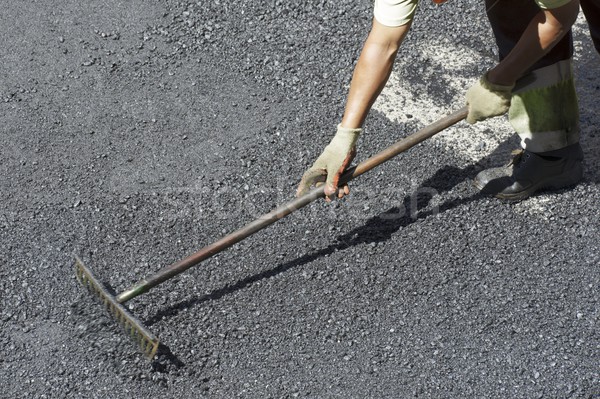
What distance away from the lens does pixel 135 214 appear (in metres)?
3.76

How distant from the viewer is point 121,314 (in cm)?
321

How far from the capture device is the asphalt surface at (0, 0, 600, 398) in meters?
3.21

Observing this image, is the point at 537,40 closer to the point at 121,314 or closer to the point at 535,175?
the point at 535,175

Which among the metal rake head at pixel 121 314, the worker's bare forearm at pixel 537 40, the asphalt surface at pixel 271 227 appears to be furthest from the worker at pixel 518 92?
the metal rake head at pixel 121 314

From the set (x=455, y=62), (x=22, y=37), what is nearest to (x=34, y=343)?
(x=22, y=37)

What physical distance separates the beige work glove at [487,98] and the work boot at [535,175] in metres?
0.49

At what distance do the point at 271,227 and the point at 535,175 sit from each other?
51.8 inches

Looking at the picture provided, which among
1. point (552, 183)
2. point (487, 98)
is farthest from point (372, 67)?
point (552, 183)

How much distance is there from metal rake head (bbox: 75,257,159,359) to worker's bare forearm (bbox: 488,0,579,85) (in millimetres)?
1821

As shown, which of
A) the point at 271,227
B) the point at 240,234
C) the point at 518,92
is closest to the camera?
the point at 240,234

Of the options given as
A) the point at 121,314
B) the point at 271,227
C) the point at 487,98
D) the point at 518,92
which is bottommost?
the point at 271,227

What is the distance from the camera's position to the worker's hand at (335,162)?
3.16 meters

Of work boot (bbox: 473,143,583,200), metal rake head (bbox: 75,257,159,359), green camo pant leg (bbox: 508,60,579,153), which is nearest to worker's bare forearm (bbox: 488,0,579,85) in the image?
green camo pant leg (bbox: 508,60,579,153)

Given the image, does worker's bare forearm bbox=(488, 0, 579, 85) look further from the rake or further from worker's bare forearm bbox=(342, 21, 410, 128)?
worker's bare forearm bbox=(342, 21, 410, 128)
